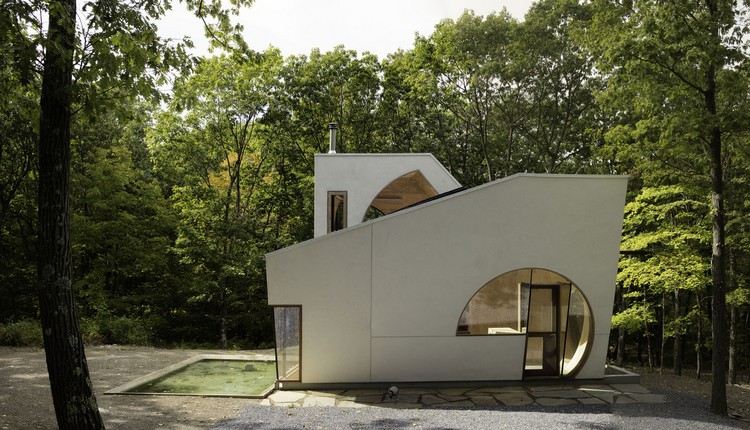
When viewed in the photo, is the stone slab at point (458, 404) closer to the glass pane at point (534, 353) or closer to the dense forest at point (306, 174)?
the glass pane at point (534, 353)

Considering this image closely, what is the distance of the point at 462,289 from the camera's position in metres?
9.46

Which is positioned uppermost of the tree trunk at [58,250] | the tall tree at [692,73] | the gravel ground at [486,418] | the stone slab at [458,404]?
the tall tree at [692,73]

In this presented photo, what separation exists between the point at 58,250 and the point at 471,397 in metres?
6.20

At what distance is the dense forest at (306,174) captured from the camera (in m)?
15.3

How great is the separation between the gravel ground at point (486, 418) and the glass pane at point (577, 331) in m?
1.65

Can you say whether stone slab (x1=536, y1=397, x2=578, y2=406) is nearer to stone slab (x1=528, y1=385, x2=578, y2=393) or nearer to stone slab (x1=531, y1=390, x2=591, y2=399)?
stone slab (x1=531, y1=390, x2=591, y2=399)

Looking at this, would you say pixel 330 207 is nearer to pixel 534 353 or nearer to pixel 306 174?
pixel 534 353

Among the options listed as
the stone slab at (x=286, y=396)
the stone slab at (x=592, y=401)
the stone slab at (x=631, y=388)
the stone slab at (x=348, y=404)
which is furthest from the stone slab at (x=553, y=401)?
the stone slab at (x=286, y=396)

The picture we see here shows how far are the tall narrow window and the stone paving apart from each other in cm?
493

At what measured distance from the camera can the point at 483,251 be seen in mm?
9508

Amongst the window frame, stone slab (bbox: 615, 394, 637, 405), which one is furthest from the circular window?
the window frame


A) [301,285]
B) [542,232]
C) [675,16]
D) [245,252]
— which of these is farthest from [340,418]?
[245,252]

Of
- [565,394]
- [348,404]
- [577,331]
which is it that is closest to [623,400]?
[565,394]

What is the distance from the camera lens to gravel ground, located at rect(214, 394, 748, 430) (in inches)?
276
